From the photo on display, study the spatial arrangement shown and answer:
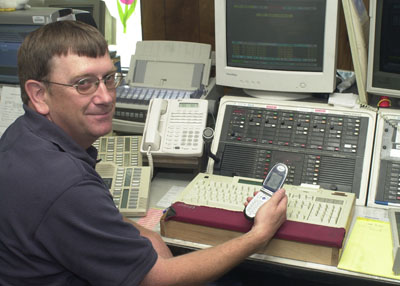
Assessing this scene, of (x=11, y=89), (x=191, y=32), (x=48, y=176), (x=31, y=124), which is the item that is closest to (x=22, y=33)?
(x=11, y=89)

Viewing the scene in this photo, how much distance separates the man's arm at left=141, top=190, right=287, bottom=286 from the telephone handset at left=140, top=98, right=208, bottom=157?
51cm

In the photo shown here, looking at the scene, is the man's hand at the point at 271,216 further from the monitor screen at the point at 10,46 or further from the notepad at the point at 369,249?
the monitor screen at the point at 10,46

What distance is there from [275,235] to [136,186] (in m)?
0.60

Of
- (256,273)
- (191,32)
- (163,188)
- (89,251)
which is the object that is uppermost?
(191,32)

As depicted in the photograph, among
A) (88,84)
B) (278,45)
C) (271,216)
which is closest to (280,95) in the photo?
(278,45)

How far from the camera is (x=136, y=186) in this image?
5.89 feet

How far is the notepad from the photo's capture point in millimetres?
1349

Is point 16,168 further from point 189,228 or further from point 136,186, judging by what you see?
point 136,186

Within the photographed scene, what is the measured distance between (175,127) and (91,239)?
0.90 m

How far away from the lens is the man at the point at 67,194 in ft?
3.56

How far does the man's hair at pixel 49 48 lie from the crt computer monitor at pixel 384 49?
103 cm

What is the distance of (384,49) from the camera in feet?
5.82

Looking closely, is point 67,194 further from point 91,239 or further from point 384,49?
point 384,49

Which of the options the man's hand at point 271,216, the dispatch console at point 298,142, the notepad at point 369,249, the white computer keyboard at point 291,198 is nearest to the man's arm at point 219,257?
the man's hand at point 271,216
